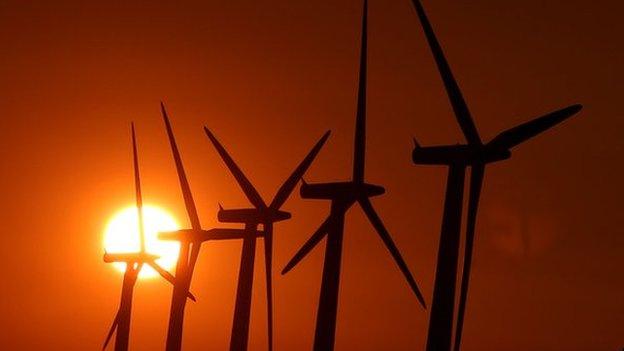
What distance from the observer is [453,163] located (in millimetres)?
36000

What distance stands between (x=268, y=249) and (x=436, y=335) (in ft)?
59.5

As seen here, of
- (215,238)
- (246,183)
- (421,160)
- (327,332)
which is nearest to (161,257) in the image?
(215,238)

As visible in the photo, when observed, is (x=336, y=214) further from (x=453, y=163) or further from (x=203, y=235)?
(x=203, y=235)

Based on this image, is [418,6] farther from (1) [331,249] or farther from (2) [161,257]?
(2) [161,257]

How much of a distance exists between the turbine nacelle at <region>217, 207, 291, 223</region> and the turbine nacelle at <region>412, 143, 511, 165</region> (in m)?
16.6

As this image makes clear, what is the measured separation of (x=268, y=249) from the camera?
165 ft

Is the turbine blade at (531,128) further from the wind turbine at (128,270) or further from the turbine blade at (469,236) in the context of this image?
the wind turbine at (128,270)

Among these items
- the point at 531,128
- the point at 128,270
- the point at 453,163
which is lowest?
→ the point at 128,270

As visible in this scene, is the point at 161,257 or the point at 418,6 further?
the point at 161,257

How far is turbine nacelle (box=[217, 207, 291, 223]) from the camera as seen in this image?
52156 millimetres

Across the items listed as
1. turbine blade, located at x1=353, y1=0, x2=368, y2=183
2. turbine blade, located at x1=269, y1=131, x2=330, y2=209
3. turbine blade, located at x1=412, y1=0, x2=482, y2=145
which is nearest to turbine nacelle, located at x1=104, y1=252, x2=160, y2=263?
turbine blade, located at x1=269, y1=131, x2=330, y2=209

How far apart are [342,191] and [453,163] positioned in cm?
895

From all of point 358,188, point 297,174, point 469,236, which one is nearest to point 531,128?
point 469,236

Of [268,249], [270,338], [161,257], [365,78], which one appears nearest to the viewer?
[365,78]
